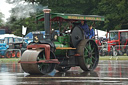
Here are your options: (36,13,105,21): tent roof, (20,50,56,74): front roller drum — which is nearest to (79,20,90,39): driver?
(36,13,105,21): tent roof

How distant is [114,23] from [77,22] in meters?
27.6

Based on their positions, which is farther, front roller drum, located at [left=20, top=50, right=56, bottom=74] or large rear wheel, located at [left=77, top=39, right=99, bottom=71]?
large rear wheel, located at [left=77, top=39, right=99, bottom=71]

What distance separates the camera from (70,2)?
44.5 meters

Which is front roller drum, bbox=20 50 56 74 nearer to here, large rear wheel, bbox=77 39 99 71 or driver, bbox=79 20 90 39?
large rear wheel, bbox=77 39 99 71

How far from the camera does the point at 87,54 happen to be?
15078 millimetres

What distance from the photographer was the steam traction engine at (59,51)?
13125 mm

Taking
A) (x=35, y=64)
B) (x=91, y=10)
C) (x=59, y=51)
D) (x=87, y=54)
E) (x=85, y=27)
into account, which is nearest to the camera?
(x=35, y=64)

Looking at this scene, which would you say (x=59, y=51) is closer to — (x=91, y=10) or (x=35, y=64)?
(x=35, y=64)

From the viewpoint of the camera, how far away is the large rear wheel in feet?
47.4

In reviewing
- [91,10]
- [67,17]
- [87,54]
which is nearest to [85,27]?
[87,54]

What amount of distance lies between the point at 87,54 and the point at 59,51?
1255mm

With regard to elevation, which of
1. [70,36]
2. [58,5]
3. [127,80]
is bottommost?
[127,80]


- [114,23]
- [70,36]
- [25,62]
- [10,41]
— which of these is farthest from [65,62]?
[114,23]

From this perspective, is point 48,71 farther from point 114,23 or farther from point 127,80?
point 114,23
